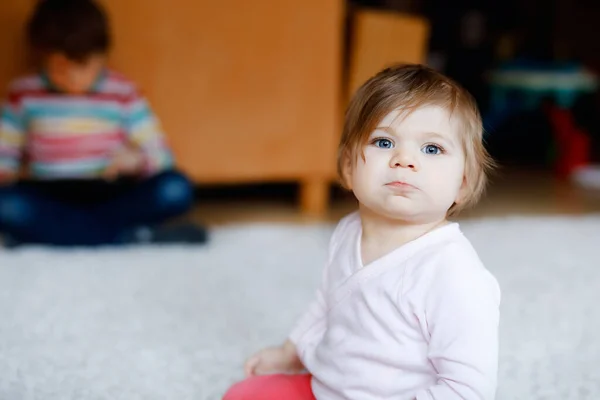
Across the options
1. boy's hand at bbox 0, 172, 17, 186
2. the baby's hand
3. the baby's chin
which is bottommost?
boy's hand at bbox 0, 172, 17, 186

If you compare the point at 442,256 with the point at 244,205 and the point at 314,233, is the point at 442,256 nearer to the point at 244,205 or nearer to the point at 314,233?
the point at 314,233

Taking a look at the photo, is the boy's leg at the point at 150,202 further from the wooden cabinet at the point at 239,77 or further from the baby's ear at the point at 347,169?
the baby's ear at the point at 347,169

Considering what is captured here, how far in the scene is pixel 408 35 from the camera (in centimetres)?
163

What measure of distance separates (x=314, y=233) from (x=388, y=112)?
90cm

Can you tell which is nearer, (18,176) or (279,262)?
(279,262)

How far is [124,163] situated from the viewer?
1.49m

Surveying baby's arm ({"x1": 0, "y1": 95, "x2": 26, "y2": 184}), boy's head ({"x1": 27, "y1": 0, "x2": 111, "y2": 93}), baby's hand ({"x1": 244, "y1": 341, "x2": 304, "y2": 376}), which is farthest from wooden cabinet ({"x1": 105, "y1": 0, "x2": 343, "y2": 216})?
baby's hand ({"x1": 244, "y1": 341, "x2": 304, "y2": 376})

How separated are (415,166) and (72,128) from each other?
1.03m

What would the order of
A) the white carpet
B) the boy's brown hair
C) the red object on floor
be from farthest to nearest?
the red object on floor
the boy's brown hair
the white carpet

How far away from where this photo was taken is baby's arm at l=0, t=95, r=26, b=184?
1421mm

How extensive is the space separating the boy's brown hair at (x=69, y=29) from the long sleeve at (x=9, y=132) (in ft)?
0.47

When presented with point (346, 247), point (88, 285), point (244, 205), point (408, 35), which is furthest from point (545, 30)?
point (346, 247)

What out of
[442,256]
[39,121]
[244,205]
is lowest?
[244,205]

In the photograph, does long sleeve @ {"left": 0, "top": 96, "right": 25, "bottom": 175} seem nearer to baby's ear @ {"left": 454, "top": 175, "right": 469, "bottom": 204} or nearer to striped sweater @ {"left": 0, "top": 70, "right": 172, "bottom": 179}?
striped sweater @ {"left": 0, "top": 70, "right": 172, "bottom": 179}
